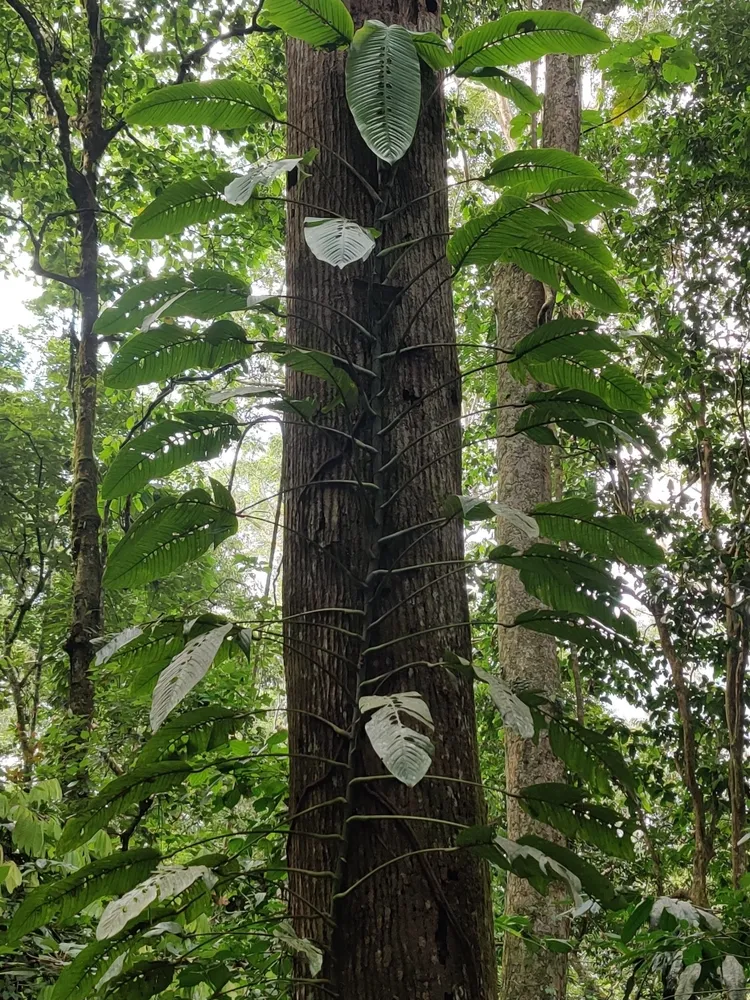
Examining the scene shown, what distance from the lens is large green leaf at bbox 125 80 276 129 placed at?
3.72 ft

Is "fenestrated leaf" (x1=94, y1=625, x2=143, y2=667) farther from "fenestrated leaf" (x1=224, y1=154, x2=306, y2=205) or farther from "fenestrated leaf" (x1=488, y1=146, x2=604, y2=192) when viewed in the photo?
"fenestrated leaf" (x1=488, y1=146, x2=604, y2=192)

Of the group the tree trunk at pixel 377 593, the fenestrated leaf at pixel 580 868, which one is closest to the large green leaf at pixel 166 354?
the tree trunk at pixel 377 593

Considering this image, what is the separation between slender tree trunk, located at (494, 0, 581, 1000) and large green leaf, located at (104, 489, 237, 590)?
138 cm

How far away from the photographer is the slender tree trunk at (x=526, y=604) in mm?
2814

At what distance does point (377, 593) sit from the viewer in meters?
1.02

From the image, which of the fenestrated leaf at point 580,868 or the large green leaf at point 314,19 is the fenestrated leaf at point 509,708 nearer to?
the fenestrated leaf at point 580,868

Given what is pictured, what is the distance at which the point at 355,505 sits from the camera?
43.3 inches

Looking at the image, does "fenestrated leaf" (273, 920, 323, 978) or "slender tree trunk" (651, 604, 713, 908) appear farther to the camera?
Result: "slender tree trunk" (651, 604, 713, 908)

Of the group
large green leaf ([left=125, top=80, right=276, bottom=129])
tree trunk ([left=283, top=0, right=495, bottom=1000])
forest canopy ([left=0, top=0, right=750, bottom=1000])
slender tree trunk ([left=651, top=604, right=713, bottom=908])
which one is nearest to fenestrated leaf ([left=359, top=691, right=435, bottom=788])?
forest canopy ([left=0, top=0, right=750, bottom=1000])

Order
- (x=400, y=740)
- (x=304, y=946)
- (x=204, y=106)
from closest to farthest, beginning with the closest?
(x=400, y=740) < (x=304, y=946) < (x=204, y=106)

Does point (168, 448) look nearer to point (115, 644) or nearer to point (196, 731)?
point (115, 644)

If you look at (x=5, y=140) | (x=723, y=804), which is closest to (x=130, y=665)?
(x=723, y=804)

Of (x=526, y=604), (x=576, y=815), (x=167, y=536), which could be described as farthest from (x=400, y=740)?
(x=526, y=604)

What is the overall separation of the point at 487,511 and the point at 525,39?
0.71m
